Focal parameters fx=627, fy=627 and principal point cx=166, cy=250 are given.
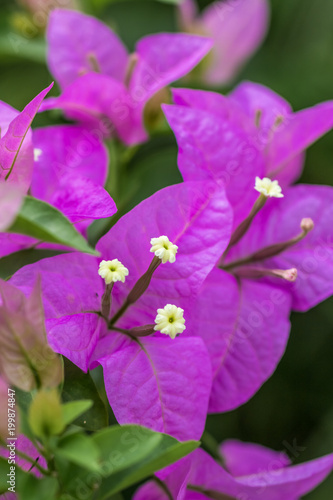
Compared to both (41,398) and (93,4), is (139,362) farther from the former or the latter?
(93,4)

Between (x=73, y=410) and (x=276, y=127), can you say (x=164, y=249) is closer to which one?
(x=73, y=410)

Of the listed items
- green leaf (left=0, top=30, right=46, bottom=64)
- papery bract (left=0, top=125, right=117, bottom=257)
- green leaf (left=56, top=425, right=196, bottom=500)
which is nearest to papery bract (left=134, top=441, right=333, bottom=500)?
green leaf (left=56, top=425, right=196, bottom=500)

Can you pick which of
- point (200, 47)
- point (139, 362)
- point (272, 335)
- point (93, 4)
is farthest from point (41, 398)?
point (93, 4)

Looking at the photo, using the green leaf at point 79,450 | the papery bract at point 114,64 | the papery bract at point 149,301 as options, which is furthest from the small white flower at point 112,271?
the papery bract at point 114,64

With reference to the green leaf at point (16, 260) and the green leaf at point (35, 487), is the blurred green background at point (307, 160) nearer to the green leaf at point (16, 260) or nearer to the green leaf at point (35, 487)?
the green leaf at point (16, 260)

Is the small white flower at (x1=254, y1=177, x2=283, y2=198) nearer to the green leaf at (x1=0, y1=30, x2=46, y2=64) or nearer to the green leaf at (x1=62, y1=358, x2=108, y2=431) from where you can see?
the green leaf at (x1=62, y1=358, x2=108, y2=431)

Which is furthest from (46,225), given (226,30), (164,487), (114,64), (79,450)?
(226,30)
